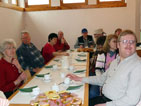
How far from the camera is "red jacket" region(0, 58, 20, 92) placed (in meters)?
2.04

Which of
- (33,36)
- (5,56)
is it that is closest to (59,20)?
(33,36)

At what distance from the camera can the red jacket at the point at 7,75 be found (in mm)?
2042

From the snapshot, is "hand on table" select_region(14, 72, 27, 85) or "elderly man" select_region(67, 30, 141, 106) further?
"hand on table" select_region(14, 72, 27, 85)

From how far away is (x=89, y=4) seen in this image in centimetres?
583

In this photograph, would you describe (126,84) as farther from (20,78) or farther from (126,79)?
(20,78)

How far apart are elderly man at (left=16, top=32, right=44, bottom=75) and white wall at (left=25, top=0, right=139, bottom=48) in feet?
8.71

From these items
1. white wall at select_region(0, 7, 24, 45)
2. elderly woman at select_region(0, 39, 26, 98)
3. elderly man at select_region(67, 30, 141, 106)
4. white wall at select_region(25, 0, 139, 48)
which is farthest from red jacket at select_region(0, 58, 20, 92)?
white wall at select_region(25, 0, 139, 48)

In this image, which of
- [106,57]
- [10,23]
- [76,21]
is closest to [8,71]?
[106,57]

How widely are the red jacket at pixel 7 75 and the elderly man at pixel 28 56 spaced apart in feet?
3.09

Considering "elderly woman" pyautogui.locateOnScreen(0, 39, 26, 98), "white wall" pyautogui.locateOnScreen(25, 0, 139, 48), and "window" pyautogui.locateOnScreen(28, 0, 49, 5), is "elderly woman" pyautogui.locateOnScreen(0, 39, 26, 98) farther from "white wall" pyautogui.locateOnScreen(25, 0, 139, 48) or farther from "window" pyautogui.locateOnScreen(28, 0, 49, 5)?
"window" pyautogui.locateOnScreen(28, 0, 49, 5)

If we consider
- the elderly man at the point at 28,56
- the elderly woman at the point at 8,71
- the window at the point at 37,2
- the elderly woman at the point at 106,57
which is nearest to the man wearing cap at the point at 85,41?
the window at the point at 37,2

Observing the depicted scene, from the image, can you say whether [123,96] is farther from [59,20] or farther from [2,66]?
[59,20]

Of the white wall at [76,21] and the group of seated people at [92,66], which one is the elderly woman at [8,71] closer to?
the group of seated people at [92,66]

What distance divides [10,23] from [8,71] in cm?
295
